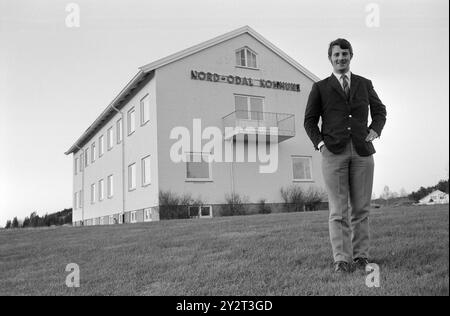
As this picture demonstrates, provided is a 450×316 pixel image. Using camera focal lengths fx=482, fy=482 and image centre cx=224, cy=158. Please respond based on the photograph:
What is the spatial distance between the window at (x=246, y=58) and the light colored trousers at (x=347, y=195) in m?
17.8

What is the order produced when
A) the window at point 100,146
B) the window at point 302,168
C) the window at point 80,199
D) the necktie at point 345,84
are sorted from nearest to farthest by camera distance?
the necktie at point 345,84 → the window at point 302,168 → the window at point 100,146 → the window at point 80,199

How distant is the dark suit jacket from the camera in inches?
168

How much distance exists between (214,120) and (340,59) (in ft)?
53.6

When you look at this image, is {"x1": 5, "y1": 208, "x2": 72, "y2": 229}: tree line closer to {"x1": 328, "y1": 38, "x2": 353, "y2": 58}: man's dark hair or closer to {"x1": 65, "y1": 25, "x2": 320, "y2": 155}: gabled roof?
{"x1": 65, "y1": 25, "x2": 320, "y2": 155}: gabled roof

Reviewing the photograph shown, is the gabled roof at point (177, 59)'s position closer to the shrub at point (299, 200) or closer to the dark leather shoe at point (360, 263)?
the shrub at point (299, 200)

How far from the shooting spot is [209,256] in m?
5.66

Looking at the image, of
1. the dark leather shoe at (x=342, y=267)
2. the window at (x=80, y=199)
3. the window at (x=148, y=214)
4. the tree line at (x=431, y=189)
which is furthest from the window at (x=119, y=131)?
the dark leather shoe at (x=342, y=267)

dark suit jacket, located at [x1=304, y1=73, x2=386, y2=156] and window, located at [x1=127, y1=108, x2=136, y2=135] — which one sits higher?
window, located at [x1=127, y1=108, x2=136, y2=135]

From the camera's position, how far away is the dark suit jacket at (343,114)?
14.0 ft

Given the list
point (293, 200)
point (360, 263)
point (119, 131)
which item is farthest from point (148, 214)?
point (360, 263)

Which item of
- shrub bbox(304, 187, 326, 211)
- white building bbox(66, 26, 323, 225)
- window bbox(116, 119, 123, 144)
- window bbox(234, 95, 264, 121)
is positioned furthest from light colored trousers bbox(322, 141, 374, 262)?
window bbox(116, 119, 123, 144)

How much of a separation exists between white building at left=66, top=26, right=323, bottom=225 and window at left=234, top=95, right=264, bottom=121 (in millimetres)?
44

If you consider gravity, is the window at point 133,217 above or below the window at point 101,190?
below

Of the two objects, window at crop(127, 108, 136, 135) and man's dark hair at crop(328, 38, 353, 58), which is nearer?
man's dark hair at crop(328, 38, 353, 58)
